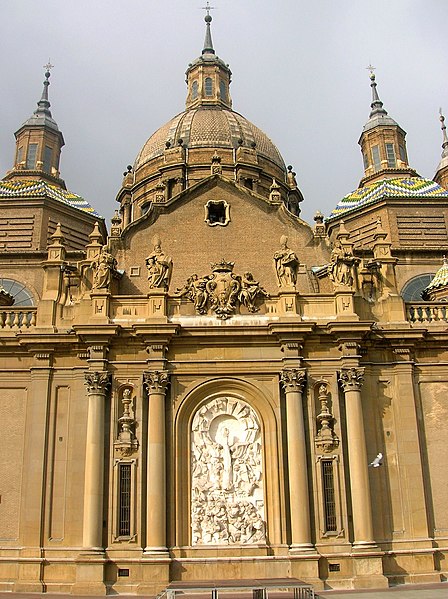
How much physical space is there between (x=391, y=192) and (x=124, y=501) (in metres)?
23.7

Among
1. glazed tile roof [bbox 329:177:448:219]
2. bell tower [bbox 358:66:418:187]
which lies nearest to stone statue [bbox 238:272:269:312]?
glazed tile roof [bbox 329:177:448:219]

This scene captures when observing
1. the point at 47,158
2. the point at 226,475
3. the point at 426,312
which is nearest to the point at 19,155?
the point at 47,158

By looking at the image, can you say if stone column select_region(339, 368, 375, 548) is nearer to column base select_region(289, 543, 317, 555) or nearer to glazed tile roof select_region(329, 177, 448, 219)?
column base select_region(289, 543, 317, 555)

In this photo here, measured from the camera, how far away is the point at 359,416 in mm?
24609

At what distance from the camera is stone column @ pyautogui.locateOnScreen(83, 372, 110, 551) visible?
23.1 m

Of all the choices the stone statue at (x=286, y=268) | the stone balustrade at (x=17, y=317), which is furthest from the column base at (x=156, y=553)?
the stone statue at (x=286, y=268)

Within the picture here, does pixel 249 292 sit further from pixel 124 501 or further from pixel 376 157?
pixel 376 157

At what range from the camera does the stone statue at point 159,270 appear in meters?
26.2

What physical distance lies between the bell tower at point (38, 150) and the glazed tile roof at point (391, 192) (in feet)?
57.9

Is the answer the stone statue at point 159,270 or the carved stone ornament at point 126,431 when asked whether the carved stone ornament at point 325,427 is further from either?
the stone statue at point 159,270

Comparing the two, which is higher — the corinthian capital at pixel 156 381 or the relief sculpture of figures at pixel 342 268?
the relief sculpture of figures at pixel 342 268

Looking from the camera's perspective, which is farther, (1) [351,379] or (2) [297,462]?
(1) [351,379]

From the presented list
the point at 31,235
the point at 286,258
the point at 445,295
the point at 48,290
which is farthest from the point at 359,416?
the point at 31,235

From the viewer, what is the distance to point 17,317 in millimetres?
26844
